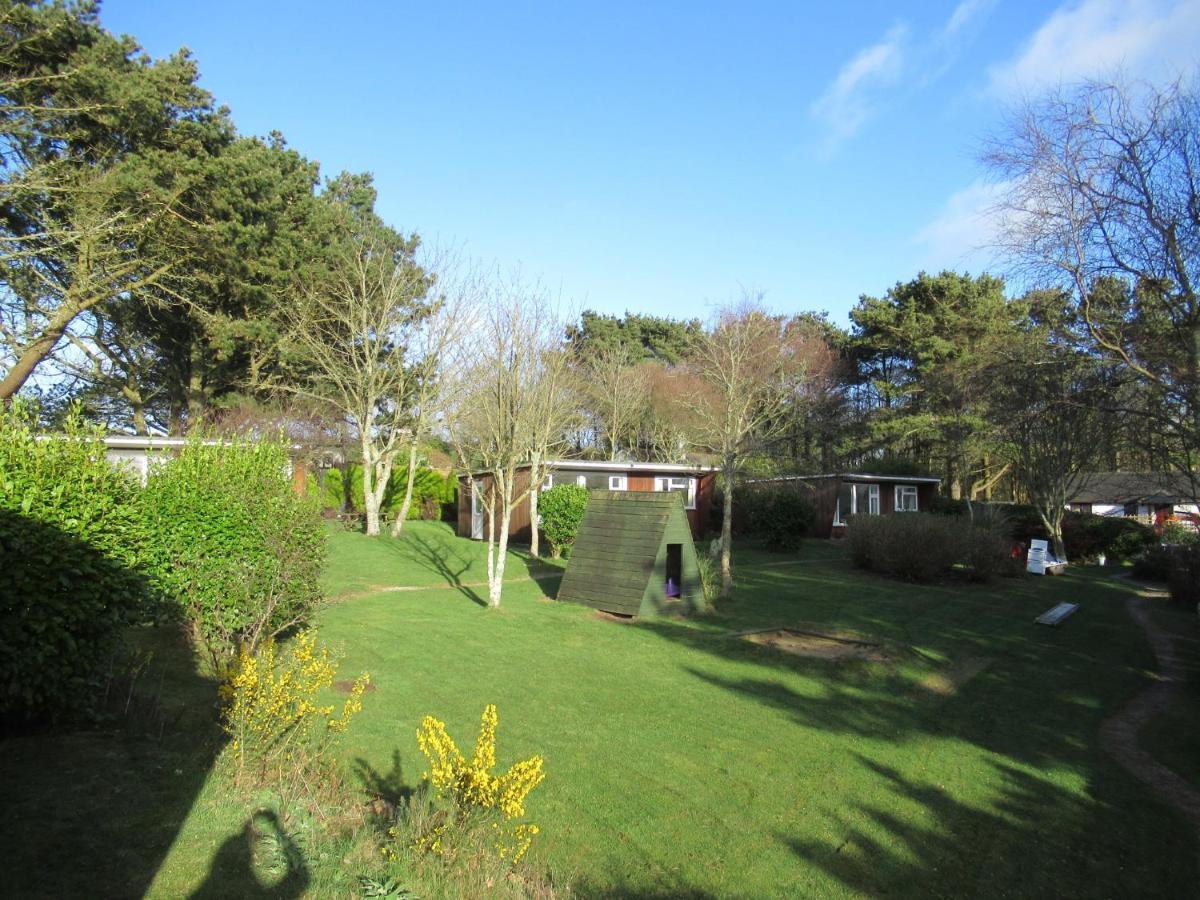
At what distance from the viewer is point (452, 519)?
1471 inches

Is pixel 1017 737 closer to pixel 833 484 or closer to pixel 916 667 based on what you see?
pixel 916 667

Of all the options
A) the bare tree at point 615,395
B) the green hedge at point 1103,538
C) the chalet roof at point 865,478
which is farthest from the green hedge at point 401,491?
the green hedge at point 1103,538

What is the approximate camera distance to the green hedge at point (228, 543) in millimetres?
7215

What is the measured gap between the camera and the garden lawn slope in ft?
16.3

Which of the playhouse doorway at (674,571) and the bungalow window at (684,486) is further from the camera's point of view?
the bungalow window at (684,486)

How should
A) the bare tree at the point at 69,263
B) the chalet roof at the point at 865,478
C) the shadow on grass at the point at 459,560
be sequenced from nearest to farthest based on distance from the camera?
1. the bare tree at the point at 69,263
2. the shadow on grass at the point at 459,560
3. the chalet roof at the point at 865,478

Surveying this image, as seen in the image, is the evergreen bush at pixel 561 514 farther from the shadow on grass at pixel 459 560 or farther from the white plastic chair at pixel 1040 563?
the white plastic chair at pixel 1040 563

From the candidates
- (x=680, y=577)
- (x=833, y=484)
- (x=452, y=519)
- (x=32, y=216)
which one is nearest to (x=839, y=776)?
(x=680, y=577)

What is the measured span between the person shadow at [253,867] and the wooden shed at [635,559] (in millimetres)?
9668


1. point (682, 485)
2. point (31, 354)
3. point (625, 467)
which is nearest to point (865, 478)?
point (682, 485)

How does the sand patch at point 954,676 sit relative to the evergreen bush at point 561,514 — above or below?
below

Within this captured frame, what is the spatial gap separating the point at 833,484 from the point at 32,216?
1175 inches

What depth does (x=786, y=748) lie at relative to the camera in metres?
7.06

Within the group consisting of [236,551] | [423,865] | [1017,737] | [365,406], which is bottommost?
[1017,737]
